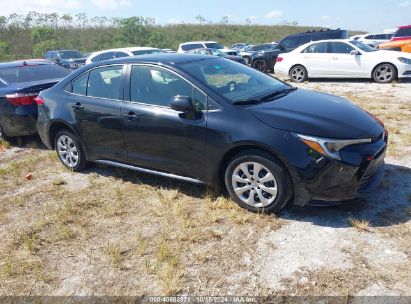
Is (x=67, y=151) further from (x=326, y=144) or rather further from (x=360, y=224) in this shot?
(x=360, y=224)

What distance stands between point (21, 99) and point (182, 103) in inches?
160

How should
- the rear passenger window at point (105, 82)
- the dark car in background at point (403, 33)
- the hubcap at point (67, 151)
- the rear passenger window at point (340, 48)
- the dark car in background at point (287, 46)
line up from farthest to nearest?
the dark car in background at point (287, 46), the dark car in background at point (403, 33), the rear passenger window at point (340, 48), the hubcap at point (67, 151), the rear passenger window at point (105, 82)

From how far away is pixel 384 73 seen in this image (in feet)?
38.9

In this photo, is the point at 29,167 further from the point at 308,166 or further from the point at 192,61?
the point at 308,166

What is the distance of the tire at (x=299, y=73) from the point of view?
13414 millimetres

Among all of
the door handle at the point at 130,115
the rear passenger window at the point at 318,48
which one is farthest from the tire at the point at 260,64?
the door handle at the point at 130,115

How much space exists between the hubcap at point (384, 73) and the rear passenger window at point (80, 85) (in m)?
9.62

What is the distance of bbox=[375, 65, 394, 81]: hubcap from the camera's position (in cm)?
1176

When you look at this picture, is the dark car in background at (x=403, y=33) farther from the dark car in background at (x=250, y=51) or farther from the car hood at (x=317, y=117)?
the car hood at (x=317, y=117)

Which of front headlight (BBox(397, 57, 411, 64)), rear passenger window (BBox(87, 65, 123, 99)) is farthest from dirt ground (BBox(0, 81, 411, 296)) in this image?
front headlight (BBox(397, 57, 411, 64))

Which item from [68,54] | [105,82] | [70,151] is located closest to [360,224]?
[105,82]

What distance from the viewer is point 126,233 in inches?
155

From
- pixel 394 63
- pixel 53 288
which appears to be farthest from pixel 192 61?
pixel 394 63

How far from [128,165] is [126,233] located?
121cm
